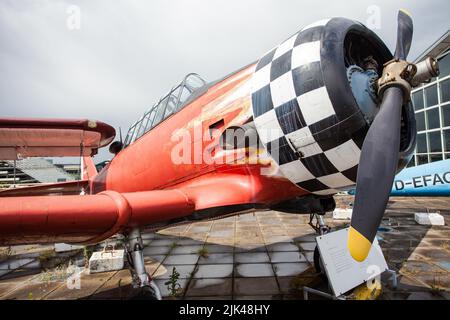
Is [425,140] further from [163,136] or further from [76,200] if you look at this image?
[76,200]

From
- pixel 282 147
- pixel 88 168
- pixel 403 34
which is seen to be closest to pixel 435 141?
pixel 403 34

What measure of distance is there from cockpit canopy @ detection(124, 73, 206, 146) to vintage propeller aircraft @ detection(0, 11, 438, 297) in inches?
13.4

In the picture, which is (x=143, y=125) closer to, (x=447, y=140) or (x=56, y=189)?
(x=56, y=189)

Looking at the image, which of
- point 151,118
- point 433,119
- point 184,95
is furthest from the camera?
point 433,119

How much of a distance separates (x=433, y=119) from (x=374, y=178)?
2063 cm

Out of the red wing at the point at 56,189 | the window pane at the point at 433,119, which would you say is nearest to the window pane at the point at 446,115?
the window pane at the point at 433,119

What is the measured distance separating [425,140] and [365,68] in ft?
66.3

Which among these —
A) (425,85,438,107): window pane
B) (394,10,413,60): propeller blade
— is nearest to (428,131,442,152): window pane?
(425,85,438,107): window pane

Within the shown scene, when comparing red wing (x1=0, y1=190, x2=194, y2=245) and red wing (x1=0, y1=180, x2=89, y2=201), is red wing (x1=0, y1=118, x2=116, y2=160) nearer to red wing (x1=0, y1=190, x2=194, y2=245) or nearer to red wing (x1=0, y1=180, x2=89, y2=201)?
red wing (x1=0, y1=180, x2=89, y2=201)

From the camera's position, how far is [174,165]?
361cm

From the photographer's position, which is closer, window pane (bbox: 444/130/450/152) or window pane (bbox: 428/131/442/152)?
window pane (bbox: 444/130/450/152)

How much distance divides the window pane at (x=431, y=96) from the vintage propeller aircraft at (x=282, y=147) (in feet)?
62.8

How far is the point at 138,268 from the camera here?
9.37 feet

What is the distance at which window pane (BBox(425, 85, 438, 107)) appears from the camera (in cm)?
1783
